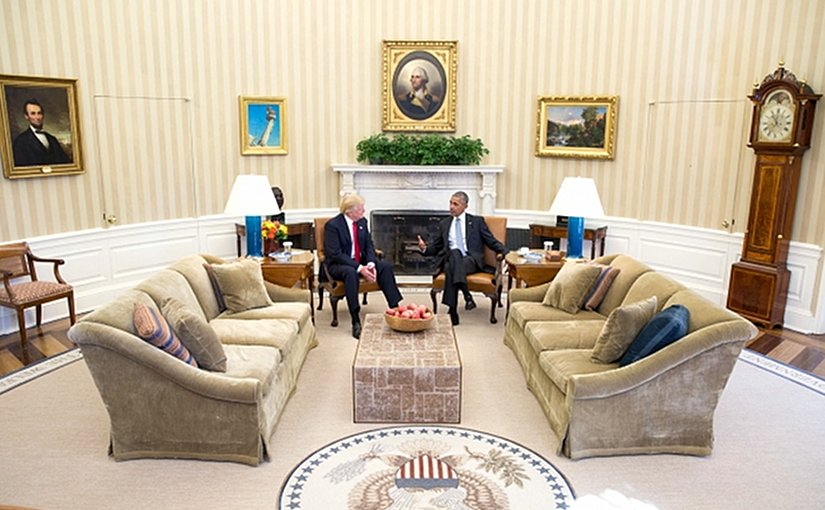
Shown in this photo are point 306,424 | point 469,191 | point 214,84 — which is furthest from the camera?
point 469,191

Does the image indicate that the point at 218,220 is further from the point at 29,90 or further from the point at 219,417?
A: the point at 219,417

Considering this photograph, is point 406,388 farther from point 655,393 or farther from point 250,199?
point 250,199

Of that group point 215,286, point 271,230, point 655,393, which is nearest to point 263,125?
point 271,230

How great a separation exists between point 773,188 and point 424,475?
15.2 ft

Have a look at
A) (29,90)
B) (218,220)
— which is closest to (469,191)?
(218,220)

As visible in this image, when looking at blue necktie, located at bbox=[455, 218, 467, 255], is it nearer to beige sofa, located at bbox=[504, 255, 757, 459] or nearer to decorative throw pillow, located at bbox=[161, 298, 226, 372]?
beige sofa, located at bbox=[504, 255, 757, 459]

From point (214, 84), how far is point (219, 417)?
16.4 ft

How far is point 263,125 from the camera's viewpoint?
782cm

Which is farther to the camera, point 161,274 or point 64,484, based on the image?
point 161,274

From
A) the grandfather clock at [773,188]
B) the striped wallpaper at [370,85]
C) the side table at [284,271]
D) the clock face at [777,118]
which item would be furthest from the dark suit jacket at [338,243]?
the clock face at [777,118]

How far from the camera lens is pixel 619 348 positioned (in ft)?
13.0

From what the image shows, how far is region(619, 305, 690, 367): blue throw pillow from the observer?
3.74m

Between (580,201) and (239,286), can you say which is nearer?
(239,286)

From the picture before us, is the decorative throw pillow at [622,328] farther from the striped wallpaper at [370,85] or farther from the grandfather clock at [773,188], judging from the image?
the striped wallpaper at [370,85]
